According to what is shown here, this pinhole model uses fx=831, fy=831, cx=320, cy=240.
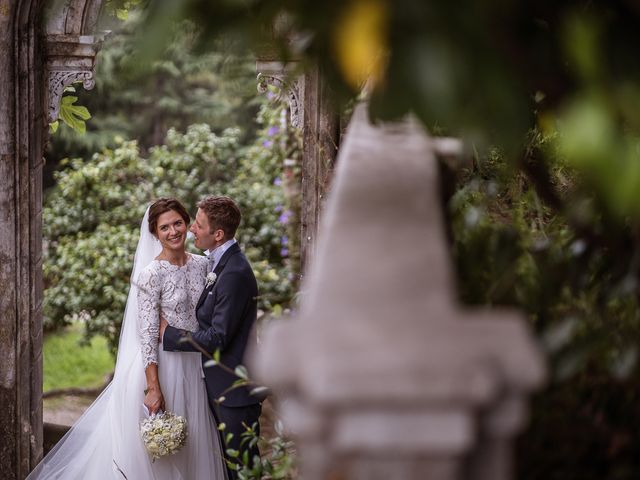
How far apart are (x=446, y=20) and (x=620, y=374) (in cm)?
73

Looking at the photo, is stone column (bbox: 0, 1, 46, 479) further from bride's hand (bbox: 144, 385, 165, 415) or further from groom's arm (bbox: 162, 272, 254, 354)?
groom's arm (bbox: 162, 272, 254, 354)

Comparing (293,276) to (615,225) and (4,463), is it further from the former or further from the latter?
(615,225)

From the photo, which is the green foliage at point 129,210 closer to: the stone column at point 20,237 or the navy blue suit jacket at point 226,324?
the navy blue suit jacket at point 226,324

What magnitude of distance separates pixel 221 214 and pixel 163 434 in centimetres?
128

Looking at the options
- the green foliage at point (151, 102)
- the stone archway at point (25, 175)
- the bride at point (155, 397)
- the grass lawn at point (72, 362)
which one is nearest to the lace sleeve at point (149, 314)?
the bride at point (155, 397)

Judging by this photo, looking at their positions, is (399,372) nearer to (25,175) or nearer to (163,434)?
(163,434)

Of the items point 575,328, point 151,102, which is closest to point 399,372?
point 575,328

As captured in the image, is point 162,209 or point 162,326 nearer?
point 162,326

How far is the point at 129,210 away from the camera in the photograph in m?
8.07

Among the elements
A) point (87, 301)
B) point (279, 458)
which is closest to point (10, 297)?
point (279, 458)

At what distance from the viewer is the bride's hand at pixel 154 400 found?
4.71 metres

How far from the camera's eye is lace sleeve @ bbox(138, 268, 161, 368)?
4742mm

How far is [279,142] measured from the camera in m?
8.39

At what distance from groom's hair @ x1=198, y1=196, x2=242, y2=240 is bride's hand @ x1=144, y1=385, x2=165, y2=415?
0.97m
